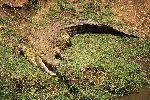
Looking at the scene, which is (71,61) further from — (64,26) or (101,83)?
(64,26)

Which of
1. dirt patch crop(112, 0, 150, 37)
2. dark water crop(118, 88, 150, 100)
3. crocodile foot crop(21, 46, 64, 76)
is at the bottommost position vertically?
dark water crop(118, 88, 150, 100)

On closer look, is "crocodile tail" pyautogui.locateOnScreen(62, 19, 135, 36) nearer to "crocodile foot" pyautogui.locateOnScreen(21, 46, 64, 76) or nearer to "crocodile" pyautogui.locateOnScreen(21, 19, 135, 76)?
"crocodile" pyautogui.locateOnScreen(21, 19, 135, 76)

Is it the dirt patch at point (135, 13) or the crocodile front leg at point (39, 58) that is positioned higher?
the crocodile front leg at point (39, 58)

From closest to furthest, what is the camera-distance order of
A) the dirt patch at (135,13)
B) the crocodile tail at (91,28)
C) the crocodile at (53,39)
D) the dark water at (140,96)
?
the dark water at (140,96) → the crocodile at (53,39) → the crocodile tail at (91,28) → the dirt patch at (135,13)

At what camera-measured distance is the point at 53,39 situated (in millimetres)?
12891

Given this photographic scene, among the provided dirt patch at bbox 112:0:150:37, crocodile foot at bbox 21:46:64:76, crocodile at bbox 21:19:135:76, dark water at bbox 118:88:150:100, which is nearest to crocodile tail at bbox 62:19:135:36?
crocodile at bbox 21:19:135:76

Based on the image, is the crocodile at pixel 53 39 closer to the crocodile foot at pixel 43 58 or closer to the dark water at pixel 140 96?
the crocodile foot at pixel 43 58

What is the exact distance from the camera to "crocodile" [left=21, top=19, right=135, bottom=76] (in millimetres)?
11887

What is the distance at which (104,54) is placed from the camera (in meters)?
12.7

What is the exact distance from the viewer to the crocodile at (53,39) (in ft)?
39.0

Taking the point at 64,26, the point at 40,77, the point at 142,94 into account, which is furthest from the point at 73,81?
the point at 64,26

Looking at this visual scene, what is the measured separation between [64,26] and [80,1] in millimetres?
2454

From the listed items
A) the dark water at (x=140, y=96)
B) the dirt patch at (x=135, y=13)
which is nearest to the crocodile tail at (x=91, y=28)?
the dirt patch at (x=135, y=13)

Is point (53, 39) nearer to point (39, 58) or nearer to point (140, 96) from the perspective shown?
point (39, 58)
